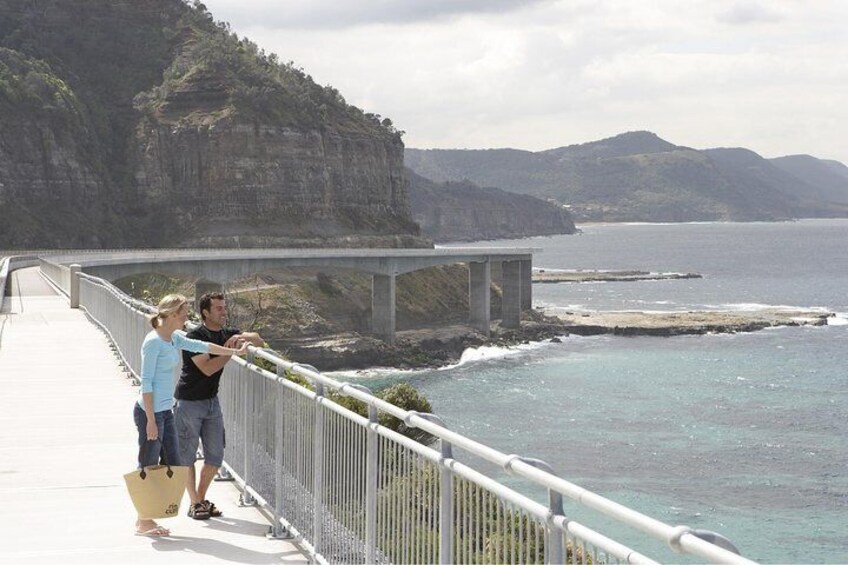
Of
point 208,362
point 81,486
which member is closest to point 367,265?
point 81,486

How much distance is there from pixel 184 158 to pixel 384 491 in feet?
375

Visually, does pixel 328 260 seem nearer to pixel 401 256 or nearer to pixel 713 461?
pixel 401 256

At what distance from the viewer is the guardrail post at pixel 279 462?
10.4m

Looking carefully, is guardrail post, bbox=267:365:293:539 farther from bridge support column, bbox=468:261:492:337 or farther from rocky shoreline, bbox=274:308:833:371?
bridge support column, bbox=468:261:492:337

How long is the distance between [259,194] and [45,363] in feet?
314

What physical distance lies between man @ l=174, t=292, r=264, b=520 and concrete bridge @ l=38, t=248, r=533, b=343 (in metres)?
51.2

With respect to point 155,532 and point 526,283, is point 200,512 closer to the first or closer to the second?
point 155,532

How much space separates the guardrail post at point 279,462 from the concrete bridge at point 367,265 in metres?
51.7

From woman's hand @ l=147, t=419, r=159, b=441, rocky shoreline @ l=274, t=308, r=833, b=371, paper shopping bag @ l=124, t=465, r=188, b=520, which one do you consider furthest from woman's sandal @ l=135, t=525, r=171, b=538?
rocky shoreline @ l=274, t=308, r=833, b=371

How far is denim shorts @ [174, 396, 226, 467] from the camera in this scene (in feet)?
35.4

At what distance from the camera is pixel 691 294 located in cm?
15100

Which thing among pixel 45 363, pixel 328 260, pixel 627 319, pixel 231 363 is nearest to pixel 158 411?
pixel 231 363

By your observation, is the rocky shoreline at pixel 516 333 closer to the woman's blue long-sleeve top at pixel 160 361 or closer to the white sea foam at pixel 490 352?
the white sea foam at pixel 490 352

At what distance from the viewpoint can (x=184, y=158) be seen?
119125 mm
